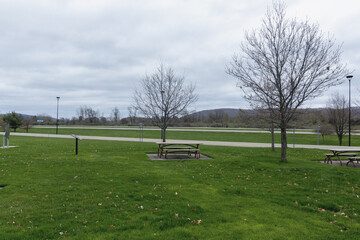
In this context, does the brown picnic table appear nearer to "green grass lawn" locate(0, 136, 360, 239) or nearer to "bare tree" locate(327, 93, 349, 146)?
"green grass lawn" locate(0, 136, 360, 239)

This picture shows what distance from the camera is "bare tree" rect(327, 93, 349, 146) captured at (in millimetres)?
25078

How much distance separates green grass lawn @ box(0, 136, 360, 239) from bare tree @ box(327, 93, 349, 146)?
63.4ft

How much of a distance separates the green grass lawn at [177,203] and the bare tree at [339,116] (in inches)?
760

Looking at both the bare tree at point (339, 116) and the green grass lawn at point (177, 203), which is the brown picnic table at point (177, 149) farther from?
the bare tree at point (339, 116)

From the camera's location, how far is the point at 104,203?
5.12 meters

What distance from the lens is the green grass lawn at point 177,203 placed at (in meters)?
3.86

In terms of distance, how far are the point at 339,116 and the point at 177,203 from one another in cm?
2619

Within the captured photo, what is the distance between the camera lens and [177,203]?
512 cm

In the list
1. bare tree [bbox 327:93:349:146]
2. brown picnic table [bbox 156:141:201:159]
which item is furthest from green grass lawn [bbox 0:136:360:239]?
bare tree [bbox 327:93:349:146]

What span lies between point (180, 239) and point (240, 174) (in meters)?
5.12

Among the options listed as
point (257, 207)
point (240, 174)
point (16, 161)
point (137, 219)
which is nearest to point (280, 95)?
point (240, 174)

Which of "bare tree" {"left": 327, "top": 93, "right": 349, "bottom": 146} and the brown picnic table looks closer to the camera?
the brown picnic table

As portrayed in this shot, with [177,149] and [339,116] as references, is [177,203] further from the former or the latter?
[339,116]

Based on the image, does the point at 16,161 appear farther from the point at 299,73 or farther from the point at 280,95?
the point at 299,73
